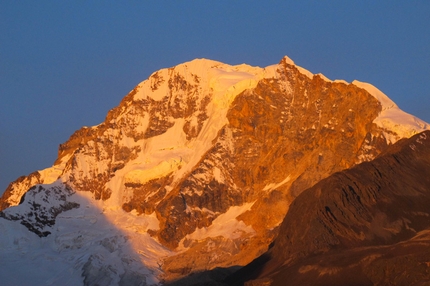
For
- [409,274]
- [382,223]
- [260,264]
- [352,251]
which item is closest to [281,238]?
[260,264]

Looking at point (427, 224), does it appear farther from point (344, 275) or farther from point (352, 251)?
point (344, 275)

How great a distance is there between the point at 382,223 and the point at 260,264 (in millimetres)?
17605

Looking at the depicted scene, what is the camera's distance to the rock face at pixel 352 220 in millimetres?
140500

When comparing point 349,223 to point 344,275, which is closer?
point 344,275

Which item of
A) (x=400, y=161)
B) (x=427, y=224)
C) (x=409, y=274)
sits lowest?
(x=409, y=274)

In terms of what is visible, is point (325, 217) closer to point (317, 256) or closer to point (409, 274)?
point (317, 256)

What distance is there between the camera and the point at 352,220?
159 meters

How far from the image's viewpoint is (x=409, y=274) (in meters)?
117

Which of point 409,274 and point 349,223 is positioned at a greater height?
point 349,223

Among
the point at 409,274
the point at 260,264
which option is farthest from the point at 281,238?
the point at 409,274

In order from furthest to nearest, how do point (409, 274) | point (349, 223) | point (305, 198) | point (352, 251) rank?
point (305, 198) < point (349, 223) < point (352, 251) < point (409, 274)

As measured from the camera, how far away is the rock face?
140 metres

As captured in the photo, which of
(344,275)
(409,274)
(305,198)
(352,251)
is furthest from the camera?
(305,198)

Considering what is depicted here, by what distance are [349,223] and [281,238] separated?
1197 cm
